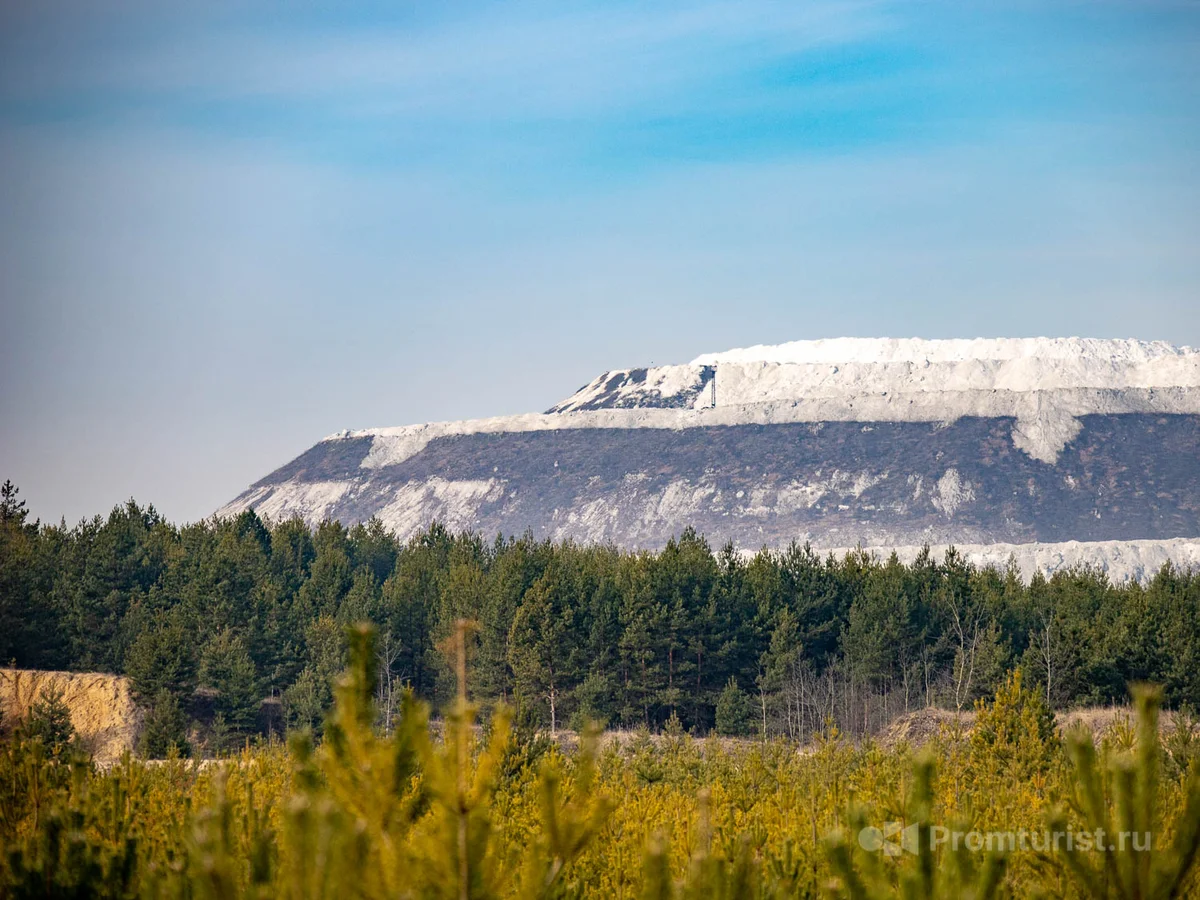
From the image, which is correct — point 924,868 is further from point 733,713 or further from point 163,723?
point 733,713

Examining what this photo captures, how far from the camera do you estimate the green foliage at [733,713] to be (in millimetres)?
50375

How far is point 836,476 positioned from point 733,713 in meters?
128

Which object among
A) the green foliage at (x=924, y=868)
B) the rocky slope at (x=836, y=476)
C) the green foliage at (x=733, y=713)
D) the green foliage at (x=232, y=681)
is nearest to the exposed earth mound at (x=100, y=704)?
the green foliage at (x=232, y=681)

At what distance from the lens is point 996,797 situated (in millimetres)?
18828

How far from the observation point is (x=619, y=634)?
56.1m

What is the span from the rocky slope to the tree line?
96.4 meters

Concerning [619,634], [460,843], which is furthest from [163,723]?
[460,843]

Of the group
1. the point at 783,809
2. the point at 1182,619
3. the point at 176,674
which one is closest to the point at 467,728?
the point at 783,809

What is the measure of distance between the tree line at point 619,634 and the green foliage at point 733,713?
0.09 metres

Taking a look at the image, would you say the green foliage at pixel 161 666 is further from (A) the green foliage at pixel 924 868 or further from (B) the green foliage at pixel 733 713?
(A) the green foliage at pixel 924 868

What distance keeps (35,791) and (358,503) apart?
17653 centimetres

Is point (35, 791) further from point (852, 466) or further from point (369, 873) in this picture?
point (852, 466)

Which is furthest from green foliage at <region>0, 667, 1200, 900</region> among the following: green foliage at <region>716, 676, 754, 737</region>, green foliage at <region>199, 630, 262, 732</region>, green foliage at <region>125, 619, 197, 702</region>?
green foliage at <region>125, 619, 197, 702</region>

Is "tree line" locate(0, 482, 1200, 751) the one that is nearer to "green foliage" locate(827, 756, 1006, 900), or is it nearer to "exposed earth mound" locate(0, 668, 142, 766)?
"exposed earth mound" locate(0, 668, 142, 766)
